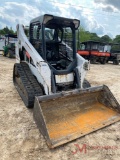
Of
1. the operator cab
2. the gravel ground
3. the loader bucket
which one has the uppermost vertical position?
the operator cab

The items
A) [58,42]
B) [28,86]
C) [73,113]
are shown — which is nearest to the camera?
[73,113]

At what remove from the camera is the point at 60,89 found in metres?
4.50

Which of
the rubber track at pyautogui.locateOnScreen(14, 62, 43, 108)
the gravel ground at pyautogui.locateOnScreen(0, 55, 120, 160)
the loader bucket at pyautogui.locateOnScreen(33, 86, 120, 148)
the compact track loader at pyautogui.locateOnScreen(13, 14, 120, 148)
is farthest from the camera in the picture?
the rubber track at pyautogui.locateOnScreen(14, 62, 43, 108)

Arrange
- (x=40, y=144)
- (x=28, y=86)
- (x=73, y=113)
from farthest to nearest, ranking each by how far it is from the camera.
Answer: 1. (x=28, y=86)
2. (x=73, y=113)
3. (x=40, y=144)

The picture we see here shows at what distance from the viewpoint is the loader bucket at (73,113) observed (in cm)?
316

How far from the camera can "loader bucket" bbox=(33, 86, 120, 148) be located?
3162mm

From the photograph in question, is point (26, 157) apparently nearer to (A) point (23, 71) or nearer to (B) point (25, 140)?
(B) point (25, 140)

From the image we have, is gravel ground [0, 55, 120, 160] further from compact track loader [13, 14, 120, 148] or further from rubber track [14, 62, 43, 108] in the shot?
rubber track [14, 62, 43, 108]

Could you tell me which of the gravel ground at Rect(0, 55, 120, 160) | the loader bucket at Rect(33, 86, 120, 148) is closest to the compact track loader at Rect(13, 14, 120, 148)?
the loader bucket at Rect(33, 86, 120, 148)

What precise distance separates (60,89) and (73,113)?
2.81ft

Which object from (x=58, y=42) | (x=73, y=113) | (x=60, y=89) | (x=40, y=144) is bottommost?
(x=40, y=144)

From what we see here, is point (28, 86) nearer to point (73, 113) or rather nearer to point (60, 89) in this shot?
point (60, 89)

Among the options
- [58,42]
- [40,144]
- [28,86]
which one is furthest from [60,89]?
[40,144]

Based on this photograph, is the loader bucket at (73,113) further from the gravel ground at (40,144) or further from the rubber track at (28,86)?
the rubber track at (28,86)
